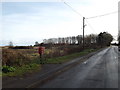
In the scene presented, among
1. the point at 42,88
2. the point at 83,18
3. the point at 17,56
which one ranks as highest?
the point at 83,18

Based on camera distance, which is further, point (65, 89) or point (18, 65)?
point (18, 65)

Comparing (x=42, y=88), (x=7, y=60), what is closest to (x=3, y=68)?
(x=7, y=60)

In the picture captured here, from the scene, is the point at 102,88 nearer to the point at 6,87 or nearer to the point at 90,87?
the point at 90,87

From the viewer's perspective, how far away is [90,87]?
332 inches

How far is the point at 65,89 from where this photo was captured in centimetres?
810

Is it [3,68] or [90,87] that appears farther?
[3,68]

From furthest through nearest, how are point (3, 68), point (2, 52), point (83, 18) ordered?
point (83, 18) → point (2, 52) → point (3, 68)

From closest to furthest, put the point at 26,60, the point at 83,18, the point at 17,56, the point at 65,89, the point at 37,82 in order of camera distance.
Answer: the point at 65,89
the point at 37,82
the point at 17,56
the point at 26,60
the point at 83,18

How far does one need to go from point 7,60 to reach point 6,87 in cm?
641

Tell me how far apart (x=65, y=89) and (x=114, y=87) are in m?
2.25

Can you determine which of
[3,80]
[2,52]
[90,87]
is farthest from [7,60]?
[90,87]

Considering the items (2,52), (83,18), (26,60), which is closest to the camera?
(2,52)

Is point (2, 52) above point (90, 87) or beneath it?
above

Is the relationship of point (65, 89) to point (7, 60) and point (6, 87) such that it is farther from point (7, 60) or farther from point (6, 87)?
point (7, 60)
